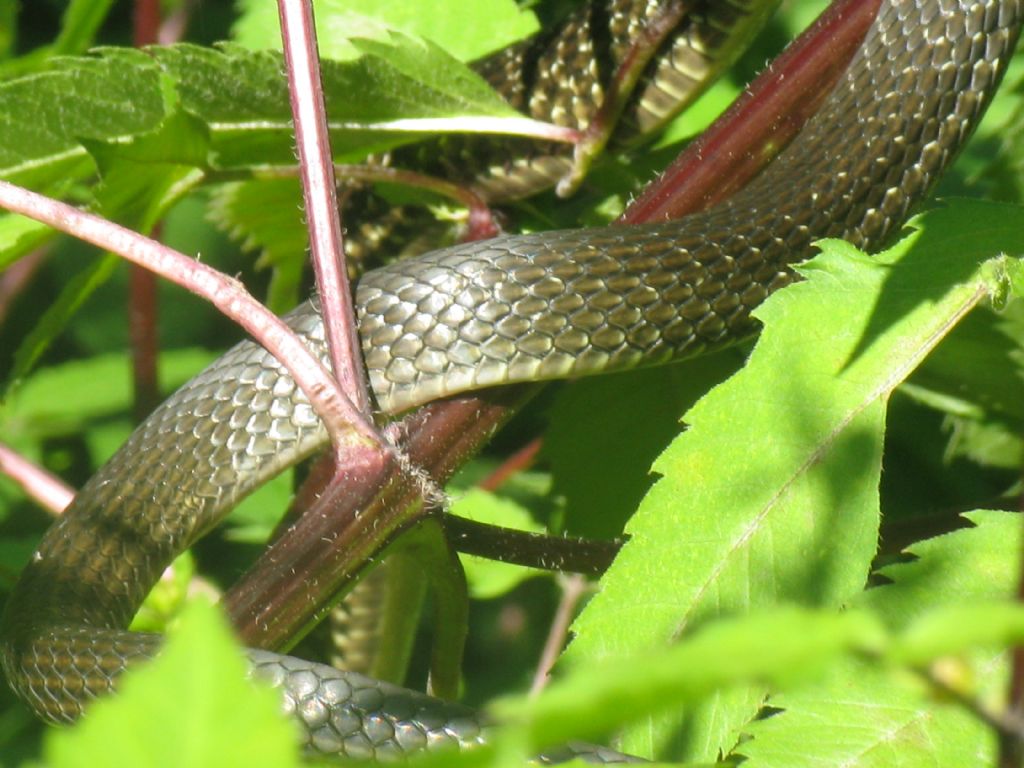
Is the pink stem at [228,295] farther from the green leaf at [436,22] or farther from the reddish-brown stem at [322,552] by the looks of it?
the green leaf at [436,22]

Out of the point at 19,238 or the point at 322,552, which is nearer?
the point at 322,552

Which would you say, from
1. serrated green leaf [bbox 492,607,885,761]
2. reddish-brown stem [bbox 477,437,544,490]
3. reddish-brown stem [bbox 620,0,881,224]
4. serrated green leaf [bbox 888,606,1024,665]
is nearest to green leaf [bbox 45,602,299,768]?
serrated green leaf [bbox 492,607,885,761]

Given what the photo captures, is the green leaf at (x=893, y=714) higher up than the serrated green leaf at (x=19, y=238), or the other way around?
the serrated green leaf at (x=19, y=238)

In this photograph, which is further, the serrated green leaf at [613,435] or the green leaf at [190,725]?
the serrated green leaf at [613,435]

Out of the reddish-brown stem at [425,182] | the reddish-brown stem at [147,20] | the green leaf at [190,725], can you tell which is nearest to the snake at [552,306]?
the reddish-brown stem at [425,182]

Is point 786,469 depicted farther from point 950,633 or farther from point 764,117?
point 950,633

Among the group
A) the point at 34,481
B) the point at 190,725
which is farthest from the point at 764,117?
the point at 190,725

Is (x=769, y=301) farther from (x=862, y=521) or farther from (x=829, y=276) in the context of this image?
(x=862, y=521)

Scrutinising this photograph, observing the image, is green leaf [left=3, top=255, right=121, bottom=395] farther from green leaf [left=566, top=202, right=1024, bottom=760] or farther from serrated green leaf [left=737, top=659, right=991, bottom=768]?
serrated green leaf [left=737, top=659, right=991, bottom=768]
